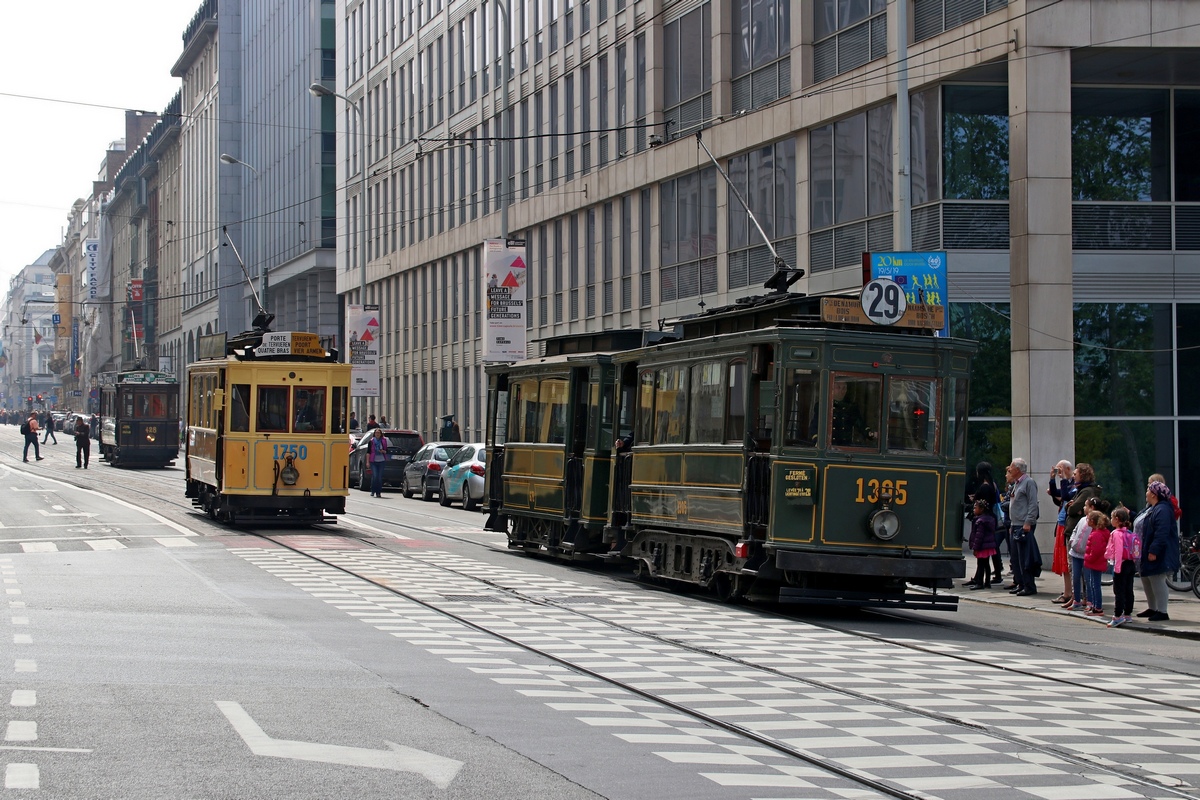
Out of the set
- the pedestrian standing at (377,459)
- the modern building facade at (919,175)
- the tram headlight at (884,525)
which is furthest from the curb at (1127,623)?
the pedestrian standing at (377,459)

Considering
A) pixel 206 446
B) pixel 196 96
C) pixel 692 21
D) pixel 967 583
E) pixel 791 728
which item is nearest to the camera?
pixel 791 728

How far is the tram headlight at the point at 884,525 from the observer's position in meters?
16.2

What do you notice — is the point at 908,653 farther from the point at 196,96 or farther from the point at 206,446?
the point at 196,96

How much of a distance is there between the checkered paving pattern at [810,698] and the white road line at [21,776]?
314 cm

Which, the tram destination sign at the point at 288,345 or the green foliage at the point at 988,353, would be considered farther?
the tram destination sign at the point at 288,345

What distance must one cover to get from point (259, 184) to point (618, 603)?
83.4m

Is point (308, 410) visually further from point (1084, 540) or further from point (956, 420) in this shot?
point (1084, 540)

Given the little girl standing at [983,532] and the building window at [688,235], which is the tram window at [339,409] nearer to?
the little girl standing at [983,532]

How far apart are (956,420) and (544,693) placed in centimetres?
749

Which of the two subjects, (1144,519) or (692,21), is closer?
(1144,519)

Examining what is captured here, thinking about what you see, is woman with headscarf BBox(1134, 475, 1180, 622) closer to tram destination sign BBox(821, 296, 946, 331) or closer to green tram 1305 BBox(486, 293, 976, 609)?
green tram 1305 BBox(486, 293, 976, 609)

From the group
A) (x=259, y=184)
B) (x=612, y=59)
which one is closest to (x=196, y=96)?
(x=259, y=184)

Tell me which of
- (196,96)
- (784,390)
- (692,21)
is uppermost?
(196,96)

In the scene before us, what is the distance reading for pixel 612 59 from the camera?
143ft
